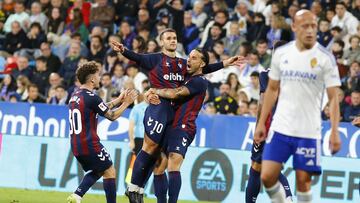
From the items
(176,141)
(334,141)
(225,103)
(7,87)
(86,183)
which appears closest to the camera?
(334,141)

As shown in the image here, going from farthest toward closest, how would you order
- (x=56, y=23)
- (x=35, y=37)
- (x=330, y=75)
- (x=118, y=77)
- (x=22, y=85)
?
(x=56, y=23) → (x=35, y=37) → (x=22, y=85) → (x=118, y=77) → (x=330, y=75)

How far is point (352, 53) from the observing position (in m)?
21.7

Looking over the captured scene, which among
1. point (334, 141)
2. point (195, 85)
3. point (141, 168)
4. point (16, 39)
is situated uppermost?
point (16, 39)

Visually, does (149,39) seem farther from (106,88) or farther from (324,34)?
(324,34)

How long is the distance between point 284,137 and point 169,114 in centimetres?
323

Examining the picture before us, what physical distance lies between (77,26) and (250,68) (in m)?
5.39

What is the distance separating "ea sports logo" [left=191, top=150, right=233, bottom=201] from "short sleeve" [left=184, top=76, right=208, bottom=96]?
452 cm

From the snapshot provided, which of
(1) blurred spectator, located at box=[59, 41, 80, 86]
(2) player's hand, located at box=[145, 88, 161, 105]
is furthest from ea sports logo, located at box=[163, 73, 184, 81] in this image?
(1) blurred spectator, located at box=[59, 41, 80, 86]

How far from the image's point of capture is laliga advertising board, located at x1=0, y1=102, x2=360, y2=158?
18.5 metres

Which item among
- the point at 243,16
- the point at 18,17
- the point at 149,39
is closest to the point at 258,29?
the point at 243,16

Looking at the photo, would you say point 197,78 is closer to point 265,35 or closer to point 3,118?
point 3,118

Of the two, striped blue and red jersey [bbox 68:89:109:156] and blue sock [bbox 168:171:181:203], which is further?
blue sock [bbox 168:171:181:203]

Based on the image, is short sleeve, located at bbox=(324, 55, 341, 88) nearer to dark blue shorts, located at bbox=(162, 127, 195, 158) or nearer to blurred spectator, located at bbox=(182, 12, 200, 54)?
dark blue shorts, located at bbox=(162, 127, 195, 158)

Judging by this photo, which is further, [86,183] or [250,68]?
[250,68]
